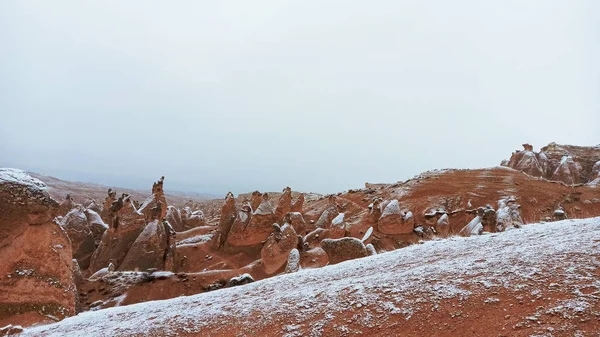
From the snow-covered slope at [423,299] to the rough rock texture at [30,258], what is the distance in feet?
2.93

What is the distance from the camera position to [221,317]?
26.8ft

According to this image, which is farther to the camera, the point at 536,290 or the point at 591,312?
the point at 536,290

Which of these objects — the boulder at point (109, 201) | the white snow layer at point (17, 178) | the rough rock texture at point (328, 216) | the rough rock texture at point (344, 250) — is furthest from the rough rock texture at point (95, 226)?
the rough rock texture at point (344, 250)

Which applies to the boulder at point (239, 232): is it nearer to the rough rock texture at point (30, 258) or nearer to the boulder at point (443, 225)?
the boulder at point (443, 225)

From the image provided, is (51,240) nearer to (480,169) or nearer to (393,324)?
(393,324)

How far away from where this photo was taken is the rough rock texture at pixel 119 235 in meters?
21.9

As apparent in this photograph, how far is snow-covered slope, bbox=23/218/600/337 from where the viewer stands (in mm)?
5977

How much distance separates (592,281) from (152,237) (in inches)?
807

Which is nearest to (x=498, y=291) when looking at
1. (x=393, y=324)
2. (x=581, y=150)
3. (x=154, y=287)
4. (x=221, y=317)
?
(x=393, y=324)

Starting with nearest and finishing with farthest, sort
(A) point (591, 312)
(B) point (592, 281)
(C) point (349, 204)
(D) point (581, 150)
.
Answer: (A) point (591, 312) → (B) point (592, 281) → (C) point (349, 204) → (D) point (581, 150)

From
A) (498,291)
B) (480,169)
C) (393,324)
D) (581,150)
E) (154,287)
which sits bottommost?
(154,287)

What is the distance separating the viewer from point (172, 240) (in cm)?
2220

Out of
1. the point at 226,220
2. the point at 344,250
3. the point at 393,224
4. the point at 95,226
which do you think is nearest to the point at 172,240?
the point at 226,220

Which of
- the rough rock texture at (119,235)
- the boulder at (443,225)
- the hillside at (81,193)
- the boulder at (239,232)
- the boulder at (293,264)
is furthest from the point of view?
the hillside at (81,193)
